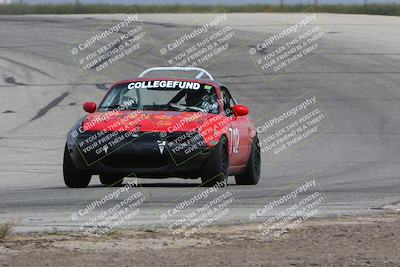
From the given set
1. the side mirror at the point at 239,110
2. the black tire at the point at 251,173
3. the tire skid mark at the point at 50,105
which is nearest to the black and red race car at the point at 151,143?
the side mirror at the point at 239,110

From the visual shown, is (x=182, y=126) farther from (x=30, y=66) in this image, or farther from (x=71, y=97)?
(x=30, y=66)

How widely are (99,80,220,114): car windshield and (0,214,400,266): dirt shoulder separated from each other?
4.77m

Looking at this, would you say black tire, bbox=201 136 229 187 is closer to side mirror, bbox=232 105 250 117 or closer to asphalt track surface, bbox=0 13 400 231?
asphalt track surface, bbox=0 13 400 231

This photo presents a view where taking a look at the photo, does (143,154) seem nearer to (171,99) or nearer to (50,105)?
(171,99)

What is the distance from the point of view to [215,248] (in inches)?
321

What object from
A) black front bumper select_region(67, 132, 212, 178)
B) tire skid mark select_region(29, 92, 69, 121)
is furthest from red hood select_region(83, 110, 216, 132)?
tire skid mark select_region(29, 92, 69, 121)

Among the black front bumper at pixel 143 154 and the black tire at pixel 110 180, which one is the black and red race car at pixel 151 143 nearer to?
the black front bumper at pixel 143 154

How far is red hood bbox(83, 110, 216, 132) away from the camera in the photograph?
12867 mm

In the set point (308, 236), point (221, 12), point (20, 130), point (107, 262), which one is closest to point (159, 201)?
point (308, 236)

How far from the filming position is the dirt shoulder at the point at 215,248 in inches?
299

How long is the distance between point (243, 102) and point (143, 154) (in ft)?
43.2

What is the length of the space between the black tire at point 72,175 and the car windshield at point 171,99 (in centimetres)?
94

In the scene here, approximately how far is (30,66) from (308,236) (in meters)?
22.1

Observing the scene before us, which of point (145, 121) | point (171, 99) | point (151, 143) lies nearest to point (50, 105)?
point (171, 99)
